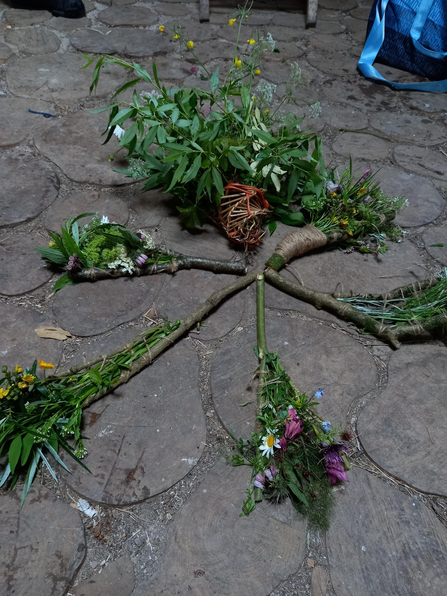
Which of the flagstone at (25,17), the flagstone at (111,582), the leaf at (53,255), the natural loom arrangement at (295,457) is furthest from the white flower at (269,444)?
the flagstone at (25,17)

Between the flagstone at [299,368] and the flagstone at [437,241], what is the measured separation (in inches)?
32.3

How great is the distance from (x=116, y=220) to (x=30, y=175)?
0.65 m

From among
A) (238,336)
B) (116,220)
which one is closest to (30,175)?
Answer: (116,220)

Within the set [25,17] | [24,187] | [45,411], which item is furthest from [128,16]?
[45,411]

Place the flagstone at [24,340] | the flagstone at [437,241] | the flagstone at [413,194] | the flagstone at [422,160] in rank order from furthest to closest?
the flagstone at [422,160] < the flagstone at [413,194] < the flagstone at [437,241] < the flagstone at [24,340]

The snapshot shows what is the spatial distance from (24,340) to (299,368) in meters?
1.17

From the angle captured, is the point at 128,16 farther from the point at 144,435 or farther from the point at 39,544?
the point at 39,544

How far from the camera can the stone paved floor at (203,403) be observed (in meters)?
1.40

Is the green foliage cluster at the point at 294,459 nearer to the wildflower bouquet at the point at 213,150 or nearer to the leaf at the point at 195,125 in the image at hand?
the wildflower bouquet at the point at 213,150

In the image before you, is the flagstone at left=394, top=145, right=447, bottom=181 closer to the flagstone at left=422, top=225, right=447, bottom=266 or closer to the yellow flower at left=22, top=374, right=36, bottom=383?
the flagstone at left=422, top=225, right=447, bottom=266

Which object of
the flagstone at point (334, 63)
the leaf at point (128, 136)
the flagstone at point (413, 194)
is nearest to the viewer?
the leaf at point (128, 136)

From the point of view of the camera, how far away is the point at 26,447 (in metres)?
1.48

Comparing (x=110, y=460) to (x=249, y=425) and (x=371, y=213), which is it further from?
(x=371, y=213)

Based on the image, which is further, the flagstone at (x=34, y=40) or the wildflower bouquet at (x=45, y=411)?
the flagstone at (x=34, y=40)
